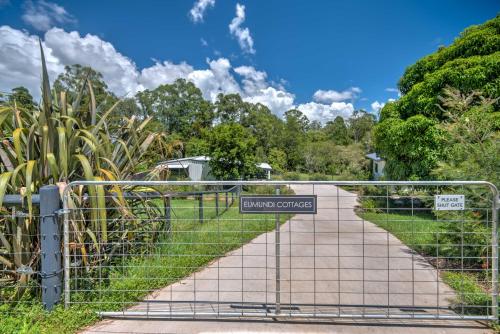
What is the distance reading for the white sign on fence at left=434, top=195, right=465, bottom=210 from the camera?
3.09m

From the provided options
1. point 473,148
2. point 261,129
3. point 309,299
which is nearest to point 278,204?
point 309,299

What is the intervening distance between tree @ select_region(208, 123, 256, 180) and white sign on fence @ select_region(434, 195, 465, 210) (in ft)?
71.6

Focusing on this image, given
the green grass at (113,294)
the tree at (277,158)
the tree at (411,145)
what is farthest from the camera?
the tree at (277,158)

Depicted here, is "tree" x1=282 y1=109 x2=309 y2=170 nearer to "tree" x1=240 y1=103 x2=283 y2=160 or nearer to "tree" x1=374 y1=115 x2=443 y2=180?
"tree" x1=240 y1=103 x2=283 y2=160

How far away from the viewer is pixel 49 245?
10.3 feet

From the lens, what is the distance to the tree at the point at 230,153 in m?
24.8

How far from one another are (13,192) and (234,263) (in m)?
3.20

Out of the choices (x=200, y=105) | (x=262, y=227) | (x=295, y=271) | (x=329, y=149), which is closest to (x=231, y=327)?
(x=295, y=271)

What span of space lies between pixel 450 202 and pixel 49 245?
13.9ft

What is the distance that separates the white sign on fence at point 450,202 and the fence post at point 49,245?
3.99m

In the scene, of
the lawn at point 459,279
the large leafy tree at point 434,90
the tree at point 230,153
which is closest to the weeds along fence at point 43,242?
the lawn at point 459,279

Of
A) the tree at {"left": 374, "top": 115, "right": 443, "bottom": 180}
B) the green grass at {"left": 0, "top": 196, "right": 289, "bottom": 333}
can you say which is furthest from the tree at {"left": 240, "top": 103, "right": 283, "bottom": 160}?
the green grass at {"left": 0, "top": 196, "right": 289, "bottom": 333}

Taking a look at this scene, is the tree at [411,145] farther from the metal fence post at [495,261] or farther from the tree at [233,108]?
the tree at [233,108]

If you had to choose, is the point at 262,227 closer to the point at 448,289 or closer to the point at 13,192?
the point at 448,289
